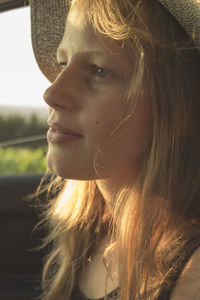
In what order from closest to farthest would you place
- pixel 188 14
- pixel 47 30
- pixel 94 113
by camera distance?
pixel 188 14
pixel 94 113
pixel 47 30

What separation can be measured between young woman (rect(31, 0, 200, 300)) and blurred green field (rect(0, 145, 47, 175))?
136 cm

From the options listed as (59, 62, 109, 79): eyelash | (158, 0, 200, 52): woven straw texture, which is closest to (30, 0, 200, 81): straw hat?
(59, 62, 109, 79): eyelash

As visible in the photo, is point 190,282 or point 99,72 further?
point 99,72

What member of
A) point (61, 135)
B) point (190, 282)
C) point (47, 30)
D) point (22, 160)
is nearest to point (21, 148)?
point (22, 160)

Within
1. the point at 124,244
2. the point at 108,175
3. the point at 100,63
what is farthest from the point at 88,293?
the point at 100,63

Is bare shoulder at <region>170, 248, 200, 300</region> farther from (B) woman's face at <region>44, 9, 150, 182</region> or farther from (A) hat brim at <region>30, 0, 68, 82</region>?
(A) hat brim at <region>30, 0, 68, 82</region>

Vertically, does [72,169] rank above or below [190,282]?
above

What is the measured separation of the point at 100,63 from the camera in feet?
4.24

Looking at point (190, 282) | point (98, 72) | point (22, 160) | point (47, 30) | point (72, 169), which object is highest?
point (47, 30)

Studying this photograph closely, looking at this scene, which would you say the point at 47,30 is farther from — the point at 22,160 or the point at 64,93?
the point at 22,160

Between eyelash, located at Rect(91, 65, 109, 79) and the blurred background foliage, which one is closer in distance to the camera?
eyelash, located at Rect(91, 65, 109, 79)

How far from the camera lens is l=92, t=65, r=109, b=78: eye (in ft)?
4.28

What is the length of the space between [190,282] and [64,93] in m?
0.66

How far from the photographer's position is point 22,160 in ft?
9.34
